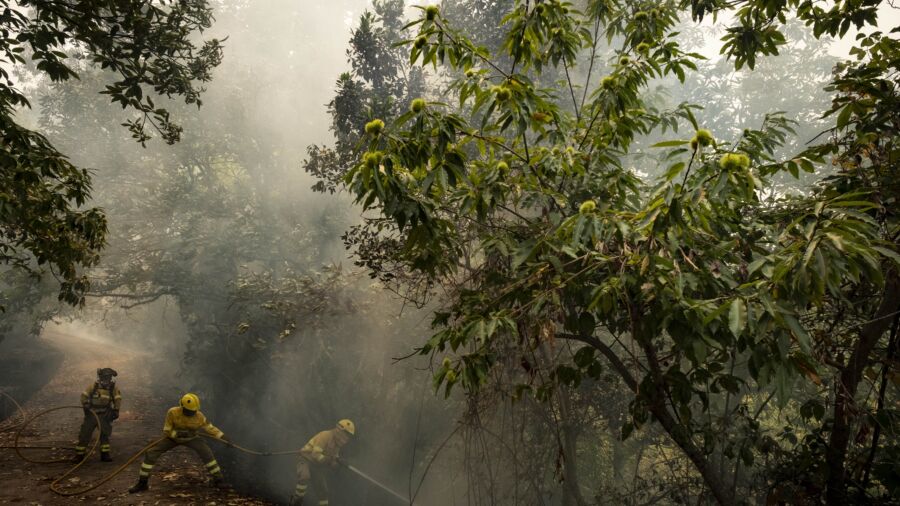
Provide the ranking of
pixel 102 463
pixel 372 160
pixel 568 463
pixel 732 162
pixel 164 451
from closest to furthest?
1. pixel 732 162
2. pixel 372 160
3. pixel 568 463
4. pixel 164 451
5. pixel 102 463

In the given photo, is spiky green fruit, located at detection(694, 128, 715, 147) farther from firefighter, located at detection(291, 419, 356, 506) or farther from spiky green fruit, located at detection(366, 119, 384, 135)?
firefighter, located at detection(291, 419, 356, 506)

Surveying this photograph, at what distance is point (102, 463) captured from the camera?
727 cm

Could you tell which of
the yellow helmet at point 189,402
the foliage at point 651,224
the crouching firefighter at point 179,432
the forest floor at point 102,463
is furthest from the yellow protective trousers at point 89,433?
the foliage at point 651,224

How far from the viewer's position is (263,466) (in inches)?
380

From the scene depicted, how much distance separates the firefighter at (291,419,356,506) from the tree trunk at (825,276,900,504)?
5.76 metres

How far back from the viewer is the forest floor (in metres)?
6.03

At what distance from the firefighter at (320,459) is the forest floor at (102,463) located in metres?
0.62

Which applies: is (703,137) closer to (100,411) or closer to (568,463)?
(568,463)

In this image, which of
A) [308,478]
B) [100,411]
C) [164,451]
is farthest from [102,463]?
[308,478]

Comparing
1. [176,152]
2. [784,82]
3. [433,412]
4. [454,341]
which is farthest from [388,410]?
[784,82]

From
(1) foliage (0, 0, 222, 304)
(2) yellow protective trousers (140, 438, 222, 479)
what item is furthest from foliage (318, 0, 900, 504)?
(2) yellow protective trousers (140, 438, 222, 479)

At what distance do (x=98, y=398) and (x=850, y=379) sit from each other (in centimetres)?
853

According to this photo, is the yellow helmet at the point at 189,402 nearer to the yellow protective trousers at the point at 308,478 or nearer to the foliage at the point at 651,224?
the yellow protective trousers at the point at 308,478

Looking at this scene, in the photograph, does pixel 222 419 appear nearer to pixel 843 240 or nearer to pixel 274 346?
pixel 274 346
